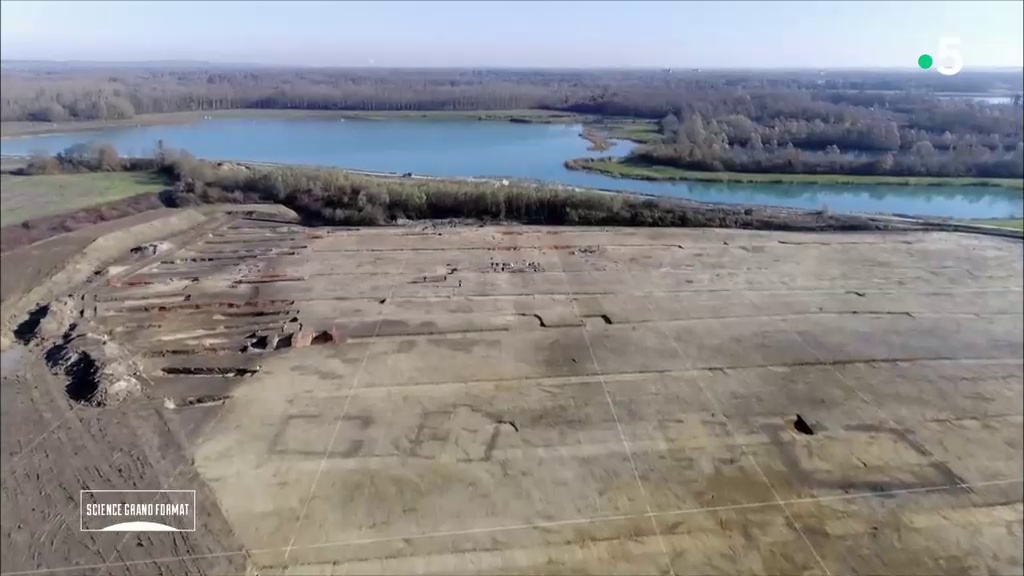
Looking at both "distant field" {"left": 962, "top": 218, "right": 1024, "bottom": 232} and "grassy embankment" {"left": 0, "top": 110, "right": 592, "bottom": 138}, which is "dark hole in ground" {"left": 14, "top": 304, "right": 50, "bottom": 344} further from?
"distant field" {"left": 962, "top": 218, "right": 1024, "bottom": 232}

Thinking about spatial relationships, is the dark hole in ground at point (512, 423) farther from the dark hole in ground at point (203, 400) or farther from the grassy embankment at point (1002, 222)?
the grassy embankment at point (1002, 222)

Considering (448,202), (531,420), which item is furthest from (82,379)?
(448,202)

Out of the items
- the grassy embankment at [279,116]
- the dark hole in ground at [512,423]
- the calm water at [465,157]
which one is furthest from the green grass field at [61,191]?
the dark hole in ground at [512,423]

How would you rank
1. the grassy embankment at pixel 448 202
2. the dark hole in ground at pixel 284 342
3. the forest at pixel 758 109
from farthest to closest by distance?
the grassy embankment at pixel 448 202 < the forest at pixel 758 109 < the dark hole in ground at pixel 284 342

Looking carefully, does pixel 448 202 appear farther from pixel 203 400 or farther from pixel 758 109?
pixel 758 109

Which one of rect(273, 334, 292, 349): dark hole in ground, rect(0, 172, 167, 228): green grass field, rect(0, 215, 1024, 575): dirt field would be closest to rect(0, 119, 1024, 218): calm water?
rect(0, 172, 167, 228): green grass field

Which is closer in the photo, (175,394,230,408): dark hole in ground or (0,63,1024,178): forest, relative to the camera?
(175,394,230,408): dark hole in ground
